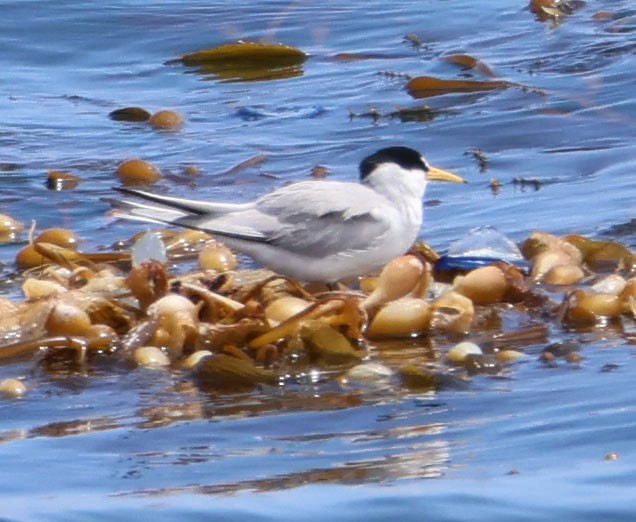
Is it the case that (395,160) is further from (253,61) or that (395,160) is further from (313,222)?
(253,61)

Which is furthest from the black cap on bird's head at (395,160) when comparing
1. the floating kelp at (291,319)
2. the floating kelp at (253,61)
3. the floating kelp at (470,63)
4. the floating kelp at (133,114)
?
the floating kelp at (253,61)

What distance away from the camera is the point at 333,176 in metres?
8.24

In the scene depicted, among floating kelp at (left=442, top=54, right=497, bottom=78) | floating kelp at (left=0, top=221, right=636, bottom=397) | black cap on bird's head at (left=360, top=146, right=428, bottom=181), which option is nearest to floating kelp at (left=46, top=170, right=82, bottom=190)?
floating kelp at (left=0, top=221, right=636, bottom=397)

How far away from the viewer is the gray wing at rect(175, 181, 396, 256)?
5844mm

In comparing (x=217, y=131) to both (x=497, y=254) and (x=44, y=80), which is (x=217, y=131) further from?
(x=497, y=254)

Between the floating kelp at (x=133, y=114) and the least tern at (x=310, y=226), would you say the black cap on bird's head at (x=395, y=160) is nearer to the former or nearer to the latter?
the least tern at (x=310, y=226)

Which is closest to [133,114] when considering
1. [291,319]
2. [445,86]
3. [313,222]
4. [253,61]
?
[253,61]

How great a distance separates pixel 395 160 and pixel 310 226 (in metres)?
0.52

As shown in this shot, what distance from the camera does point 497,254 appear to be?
6.21 m

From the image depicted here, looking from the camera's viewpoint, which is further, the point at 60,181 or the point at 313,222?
the point at 60,181

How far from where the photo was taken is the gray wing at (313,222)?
584cm

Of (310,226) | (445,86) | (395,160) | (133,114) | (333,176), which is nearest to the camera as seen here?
(310,226)

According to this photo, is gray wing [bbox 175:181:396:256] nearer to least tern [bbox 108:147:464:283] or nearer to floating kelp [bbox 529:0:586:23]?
least tern [bbox 108:147:464:283]

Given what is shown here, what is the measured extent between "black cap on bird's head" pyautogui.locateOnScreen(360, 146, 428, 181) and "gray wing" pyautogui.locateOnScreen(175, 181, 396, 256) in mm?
311
